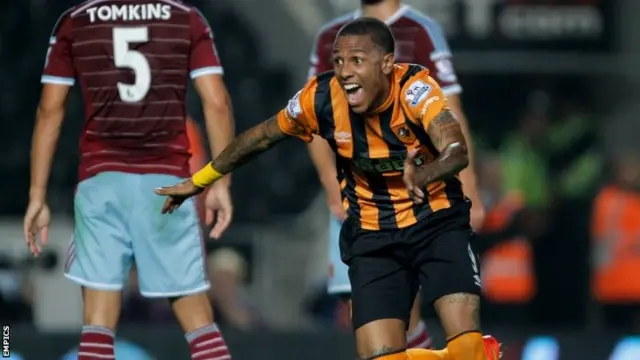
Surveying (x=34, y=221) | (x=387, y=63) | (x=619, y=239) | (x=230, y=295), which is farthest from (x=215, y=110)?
(x=619, y=239)

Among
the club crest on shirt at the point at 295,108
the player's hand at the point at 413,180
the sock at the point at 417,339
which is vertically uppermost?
the club crest on shirt at the point at 295,108

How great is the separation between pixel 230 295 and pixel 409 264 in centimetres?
468

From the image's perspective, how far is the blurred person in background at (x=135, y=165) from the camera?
7801 millimetres

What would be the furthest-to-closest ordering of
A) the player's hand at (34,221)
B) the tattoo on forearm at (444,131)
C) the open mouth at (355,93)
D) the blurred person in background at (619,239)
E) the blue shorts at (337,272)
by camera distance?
the blurred person in background at (619,239)
the blue shorts at (337,272)
the player's hand at (34,221)
the open mouth at (355,93)
the tattoo on forearm at (444,131)

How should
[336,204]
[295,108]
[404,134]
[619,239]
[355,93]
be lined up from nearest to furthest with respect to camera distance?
[355,93]
[404,134]
[295,108]
[336,204]
[619,239]

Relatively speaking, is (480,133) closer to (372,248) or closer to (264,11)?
(264,11)

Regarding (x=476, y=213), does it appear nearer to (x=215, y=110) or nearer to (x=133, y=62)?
(x=215, y=110)

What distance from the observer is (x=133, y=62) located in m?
7.80

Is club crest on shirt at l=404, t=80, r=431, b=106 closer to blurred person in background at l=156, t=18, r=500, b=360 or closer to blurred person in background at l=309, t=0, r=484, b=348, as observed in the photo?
blurred person in background at l=156, t=18, r=500, b=360

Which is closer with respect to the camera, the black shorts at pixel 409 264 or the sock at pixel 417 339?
the black shorts at pixel 409 264

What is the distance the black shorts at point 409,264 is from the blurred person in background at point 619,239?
19.0ft

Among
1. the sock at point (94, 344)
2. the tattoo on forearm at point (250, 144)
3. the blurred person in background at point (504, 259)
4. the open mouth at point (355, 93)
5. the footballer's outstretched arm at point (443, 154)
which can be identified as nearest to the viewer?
the footballer's outstretched arm at point (443, 154)

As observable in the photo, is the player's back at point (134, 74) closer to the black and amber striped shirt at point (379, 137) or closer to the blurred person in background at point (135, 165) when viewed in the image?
the blurred person in background at point (135, 165)

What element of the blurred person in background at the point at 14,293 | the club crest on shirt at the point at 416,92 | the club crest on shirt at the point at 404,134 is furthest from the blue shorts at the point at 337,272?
the blurred person in background at the point at 14,293
